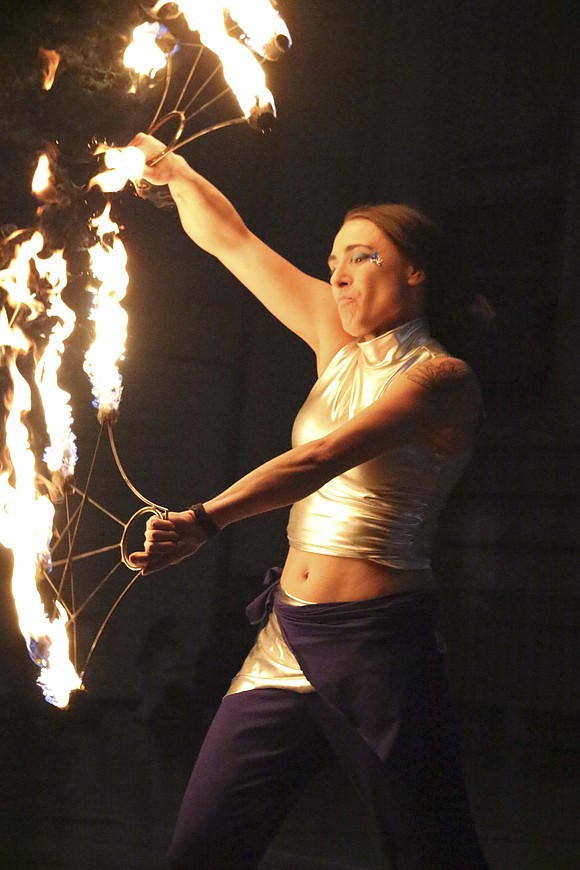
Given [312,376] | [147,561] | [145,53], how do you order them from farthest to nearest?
1. [312,376]
2. [145,53]
3. [147,561]

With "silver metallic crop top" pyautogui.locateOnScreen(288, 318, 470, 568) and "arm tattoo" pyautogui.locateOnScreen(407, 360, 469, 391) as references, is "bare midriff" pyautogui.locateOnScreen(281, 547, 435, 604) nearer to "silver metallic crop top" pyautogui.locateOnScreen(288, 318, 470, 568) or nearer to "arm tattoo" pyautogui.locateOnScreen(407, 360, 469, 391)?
"silver metallic crop top" pyautogui.locateOnScreen(288, 318, 470, 568)

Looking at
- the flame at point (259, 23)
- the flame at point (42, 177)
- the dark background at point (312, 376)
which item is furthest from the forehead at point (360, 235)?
the dark background at point (312, 376)

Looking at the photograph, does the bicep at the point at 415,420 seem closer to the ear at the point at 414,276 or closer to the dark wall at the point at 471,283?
the ear at the point at 414,276

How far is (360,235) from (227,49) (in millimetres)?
→ 496

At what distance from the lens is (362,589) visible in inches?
84.3

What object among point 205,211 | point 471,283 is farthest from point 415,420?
point 471,283

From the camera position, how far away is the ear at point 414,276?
2301mm

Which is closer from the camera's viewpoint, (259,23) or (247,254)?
(259,23)

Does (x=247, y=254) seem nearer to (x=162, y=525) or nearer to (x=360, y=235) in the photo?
(x=360, y=235)

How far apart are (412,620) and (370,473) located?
0.95 feet

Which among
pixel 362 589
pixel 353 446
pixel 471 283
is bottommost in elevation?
pixel 362 589

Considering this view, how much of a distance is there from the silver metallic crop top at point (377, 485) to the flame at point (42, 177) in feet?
2.47

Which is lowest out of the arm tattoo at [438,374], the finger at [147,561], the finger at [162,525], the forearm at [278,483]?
the finger at [147,561]

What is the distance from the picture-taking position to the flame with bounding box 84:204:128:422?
2262mm
